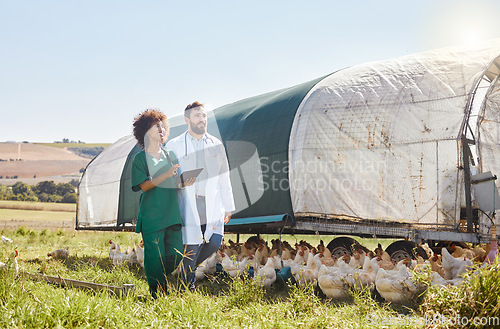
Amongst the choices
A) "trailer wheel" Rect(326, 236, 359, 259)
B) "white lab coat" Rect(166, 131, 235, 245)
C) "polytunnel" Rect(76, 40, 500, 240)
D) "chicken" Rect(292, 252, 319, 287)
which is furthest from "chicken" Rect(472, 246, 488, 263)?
"white lab coat" Rect(166, 131, 235, 245)

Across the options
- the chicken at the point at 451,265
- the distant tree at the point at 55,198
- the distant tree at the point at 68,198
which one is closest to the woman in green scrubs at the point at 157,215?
the chicken at the point at 451,265

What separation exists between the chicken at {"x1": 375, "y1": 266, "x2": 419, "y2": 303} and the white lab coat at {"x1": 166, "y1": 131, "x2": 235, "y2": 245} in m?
2.04

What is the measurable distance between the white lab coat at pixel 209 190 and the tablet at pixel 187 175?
24 centimetres

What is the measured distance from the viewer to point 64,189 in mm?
41844

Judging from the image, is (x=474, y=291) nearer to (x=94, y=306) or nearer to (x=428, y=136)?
(x=94, y=306)

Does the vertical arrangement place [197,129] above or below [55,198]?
above

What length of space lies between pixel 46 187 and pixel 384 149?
40.0 meters

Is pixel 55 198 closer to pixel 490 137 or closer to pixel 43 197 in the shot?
pixel 43 197

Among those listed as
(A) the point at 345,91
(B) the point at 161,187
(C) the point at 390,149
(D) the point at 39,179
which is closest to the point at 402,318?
(B) the point at 161,187

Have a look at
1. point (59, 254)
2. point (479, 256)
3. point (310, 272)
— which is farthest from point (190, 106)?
point (59, 254)

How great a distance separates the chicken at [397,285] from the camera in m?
5.20

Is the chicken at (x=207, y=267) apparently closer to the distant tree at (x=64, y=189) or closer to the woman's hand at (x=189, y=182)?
the woman's hand at (x=189, y=182)

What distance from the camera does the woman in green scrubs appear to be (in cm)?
453

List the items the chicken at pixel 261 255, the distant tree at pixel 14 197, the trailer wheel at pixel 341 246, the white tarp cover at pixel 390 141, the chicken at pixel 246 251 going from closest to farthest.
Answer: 1. the white tarp cover at pixel 390 141
2. the chicken at pixel 261 255
3. the chicken at pixel 246 251
4. the trailer wheel at pixel 341 246
5. the distant tree at pixel 14 197
